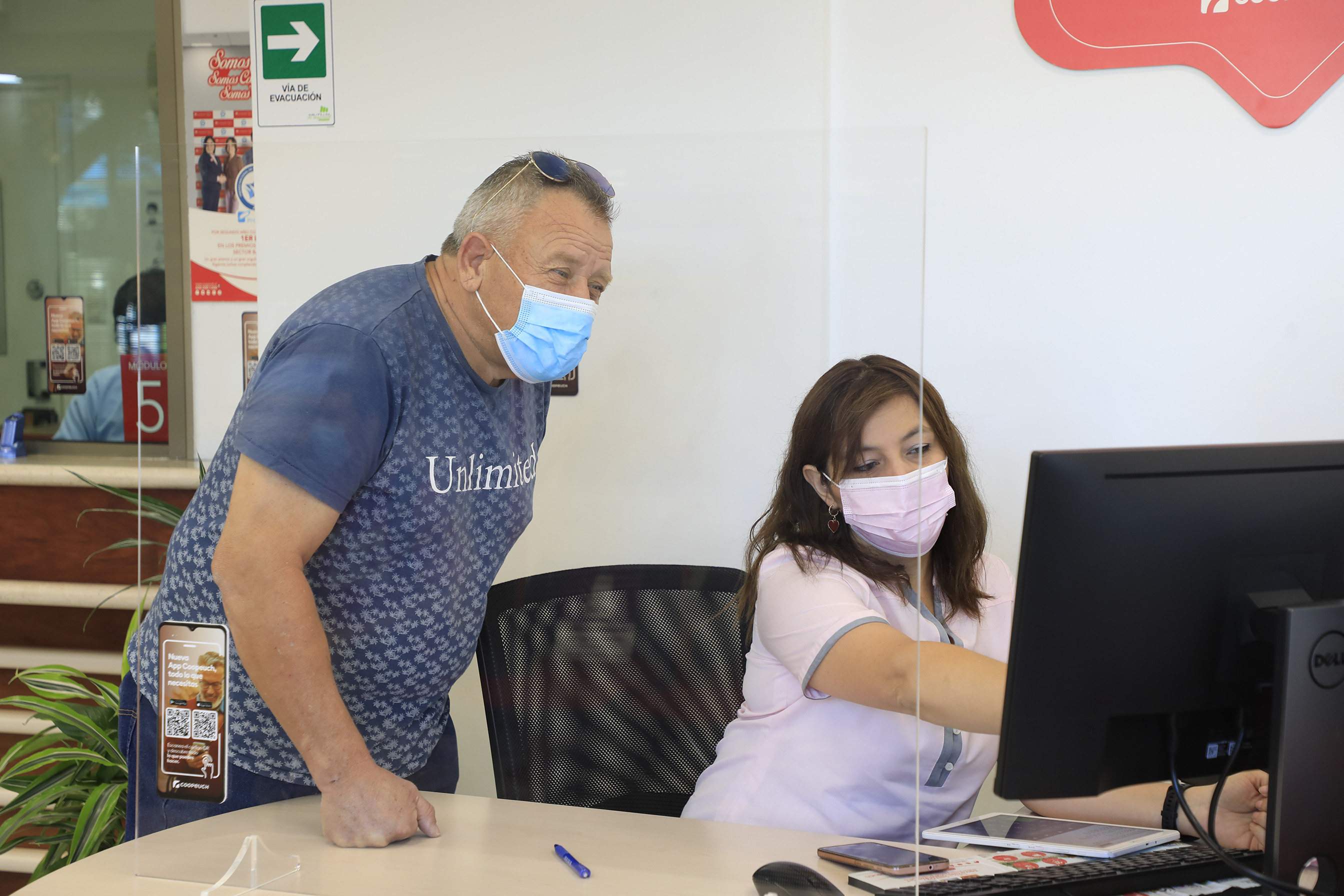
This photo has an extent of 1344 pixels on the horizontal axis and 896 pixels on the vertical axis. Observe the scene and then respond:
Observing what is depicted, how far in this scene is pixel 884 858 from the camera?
3.42 ft

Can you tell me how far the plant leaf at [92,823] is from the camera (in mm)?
1722

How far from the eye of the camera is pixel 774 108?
197cm

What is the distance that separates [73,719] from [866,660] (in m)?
1.57

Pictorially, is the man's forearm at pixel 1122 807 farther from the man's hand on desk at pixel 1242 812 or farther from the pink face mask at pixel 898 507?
the pink face mask at pixel 898 507

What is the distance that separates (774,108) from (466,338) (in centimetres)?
104

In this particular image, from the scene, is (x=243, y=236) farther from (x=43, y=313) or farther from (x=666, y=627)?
(x=43, y=313)

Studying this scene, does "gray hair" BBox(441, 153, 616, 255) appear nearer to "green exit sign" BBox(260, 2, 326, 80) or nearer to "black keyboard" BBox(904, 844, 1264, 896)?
"black keyboard" BBox(904, 844, 1264, 896)

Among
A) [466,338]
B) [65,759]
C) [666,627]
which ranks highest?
[466,338]

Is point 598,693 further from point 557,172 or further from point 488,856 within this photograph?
point 557,172

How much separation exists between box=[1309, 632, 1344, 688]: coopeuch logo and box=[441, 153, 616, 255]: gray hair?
870 mm

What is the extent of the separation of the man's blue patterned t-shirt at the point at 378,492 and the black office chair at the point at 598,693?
11 cm

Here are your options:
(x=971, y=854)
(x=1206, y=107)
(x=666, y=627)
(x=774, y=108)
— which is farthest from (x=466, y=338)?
(x=1206, y=107)

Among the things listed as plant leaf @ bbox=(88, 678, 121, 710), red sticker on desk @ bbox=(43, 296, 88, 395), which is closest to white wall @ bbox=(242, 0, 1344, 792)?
plant leaf @ bbox=(88, 678, 121, 710)

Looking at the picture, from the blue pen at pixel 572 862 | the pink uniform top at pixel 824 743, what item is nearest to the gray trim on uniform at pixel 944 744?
the pink uniform top at pixel 824 743
